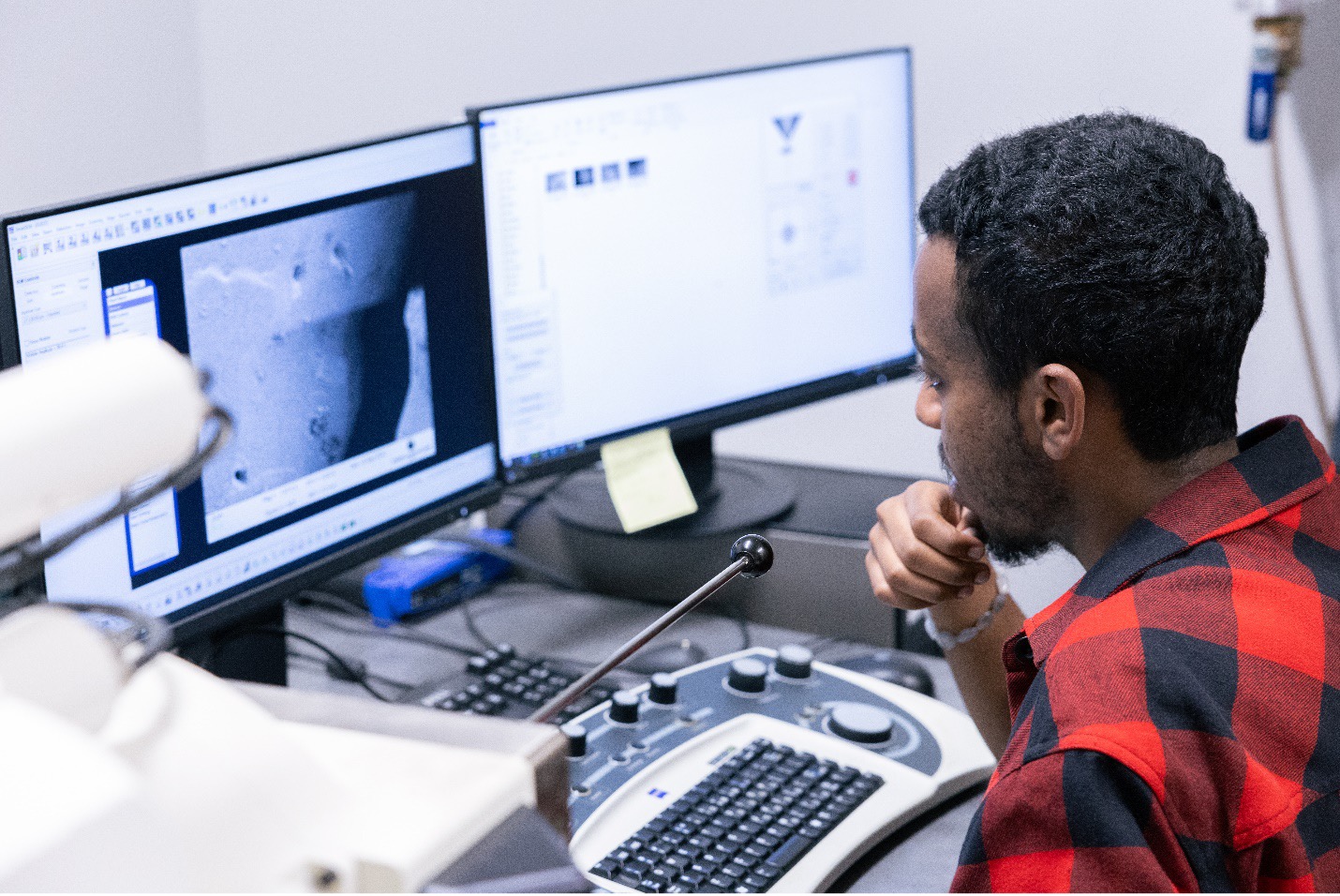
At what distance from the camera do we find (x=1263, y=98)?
66.5 inches

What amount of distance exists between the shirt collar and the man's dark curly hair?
4 centimetres

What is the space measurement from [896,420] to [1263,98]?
0.63 m

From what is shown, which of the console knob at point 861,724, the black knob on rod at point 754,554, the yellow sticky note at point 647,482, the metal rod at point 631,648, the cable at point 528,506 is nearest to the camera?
the metal rod at point 631,648

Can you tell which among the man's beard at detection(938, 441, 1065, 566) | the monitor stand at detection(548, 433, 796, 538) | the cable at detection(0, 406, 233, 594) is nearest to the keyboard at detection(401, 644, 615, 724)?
the monitor stand at detection(548, 433, 796, 538)

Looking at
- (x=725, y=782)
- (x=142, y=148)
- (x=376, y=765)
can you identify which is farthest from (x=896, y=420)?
(x=376, y=765)

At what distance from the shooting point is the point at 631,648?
2.31 ft

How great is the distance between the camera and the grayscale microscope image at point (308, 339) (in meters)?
1.05

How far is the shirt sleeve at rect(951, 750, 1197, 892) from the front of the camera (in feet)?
2.22

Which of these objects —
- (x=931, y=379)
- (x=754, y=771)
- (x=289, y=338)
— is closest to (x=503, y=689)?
(x=754, y=771)

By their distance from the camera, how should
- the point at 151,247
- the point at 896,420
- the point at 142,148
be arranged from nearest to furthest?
the point at 151,247 < the point at 896,420 < the point at 142,148

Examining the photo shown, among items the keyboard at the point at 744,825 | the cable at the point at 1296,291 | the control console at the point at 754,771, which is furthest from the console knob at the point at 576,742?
the cable at the point at 1296,291

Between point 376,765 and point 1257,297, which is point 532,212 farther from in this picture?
point 376,765

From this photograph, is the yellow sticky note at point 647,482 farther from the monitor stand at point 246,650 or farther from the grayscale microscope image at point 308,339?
the monitor stand at point 246,650

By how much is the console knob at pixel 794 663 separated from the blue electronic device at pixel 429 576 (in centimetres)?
39
